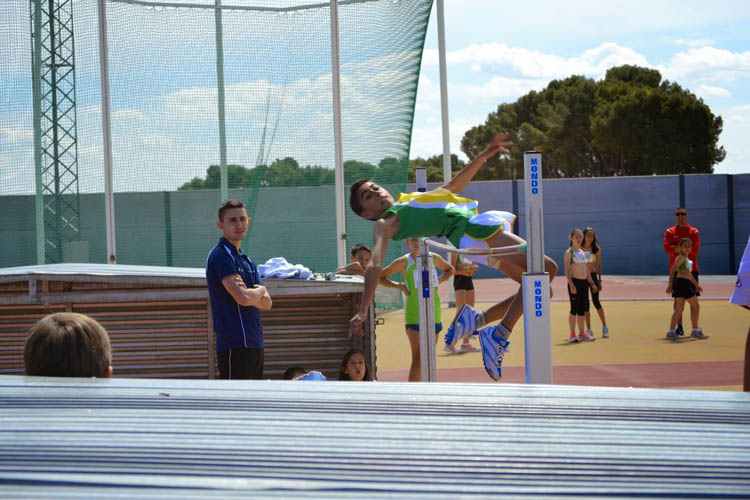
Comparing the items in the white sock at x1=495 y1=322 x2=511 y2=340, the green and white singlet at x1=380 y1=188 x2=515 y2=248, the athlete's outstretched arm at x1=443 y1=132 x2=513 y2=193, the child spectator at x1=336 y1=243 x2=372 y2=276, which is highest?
the athlete's outstretched arm at x1=443 y1=132 x2=513 y2=193

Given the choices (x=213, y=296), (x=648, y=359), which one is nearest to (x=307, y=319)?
(x=213, y=296)

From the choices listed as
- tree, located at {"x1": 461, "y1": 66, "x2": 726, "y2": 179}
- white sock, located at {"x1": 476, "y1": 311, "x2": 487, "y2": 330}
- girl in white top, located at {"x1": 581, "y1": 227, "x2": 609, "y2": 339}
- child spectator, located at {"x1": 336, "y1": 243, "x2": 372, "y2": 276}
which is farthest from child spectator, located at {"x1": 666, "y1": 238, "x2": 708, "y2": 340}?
tree, located at {"x1": 461, "y1": 66, "x2": 726, "y2": 179}

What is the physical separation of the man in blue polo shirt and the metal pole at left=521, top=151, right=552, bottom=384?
1825 millimetres

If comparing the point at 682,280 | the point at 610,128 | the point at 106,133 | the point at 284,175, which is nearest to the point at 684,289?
the point at 682,280

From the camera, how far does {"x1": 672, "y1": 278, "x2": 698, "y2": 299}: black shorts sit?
12406mm

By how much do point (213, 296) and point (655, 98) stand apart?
179 feet

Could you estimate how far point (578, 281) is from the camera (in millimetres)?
12617

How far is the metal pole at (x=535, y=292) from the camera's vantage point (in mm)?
4285

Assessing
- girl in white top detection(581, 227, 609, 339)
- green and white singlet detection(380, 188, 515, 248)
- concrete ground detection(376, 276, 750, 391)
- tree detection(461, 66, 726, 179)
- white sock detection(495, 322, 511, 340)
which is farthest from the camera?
tree detection(461, 66, 726, 179)

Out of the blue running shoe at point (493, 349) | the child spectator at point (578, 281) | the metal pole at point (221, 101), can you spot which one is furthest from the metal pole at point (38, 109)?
the blue running shoe at point (493, 349)

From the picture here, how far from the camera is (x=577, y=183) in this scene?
33.3 meters

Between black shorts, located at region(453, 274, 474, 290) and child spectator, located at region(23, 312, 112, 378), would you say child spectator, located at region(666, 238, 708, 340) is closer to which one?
black shorts, located at region(453, 274, 474, 290)

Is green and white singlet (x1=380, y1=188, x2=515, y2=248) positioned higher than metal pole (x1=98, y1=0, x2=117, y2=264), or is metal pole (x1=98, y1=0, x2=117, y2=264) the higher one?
metal pole (x1=98, y1=0, x2=117, y2=264)

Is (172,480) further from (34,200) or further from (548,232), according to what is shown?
(548,232)
